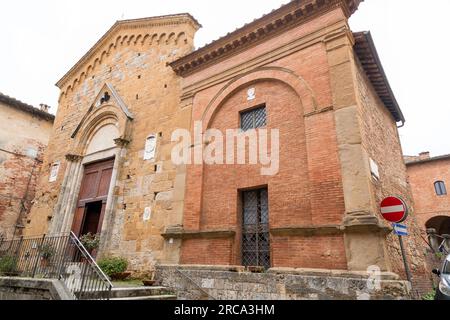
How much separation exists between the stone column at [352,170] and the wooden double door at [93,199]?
8.51 meters

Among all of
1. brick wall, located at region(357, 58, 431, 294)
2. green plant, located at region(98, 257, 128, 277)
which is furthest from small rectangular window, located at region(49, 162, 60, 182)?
brick wall, located at region(357, 58, 431, 294)

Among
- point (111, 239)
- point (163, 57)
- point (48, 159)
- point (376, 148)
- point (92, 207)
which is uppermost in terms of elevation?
point (163, 57)

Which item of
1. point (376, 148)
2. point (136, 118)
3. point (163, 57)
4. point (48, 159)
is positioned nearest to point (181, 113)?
point (136, 118)

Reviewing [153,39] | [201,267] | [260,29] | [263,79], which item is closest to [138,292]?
[201,267]

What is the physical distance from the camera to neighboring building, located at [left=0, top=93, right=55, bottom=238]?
592 inches

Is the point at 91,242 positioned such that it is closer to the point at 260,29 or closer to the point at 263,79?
the point at 263,79

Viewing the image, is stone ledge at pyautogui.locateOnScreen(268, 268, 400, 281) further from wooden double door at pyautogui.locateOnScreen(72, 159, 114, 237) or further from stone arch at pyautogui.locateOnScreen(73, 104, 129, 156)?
stone arch at pyautogui.locateOnScreen(73, 104, 129, 156)

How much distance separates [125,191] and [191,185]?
306 centimetres

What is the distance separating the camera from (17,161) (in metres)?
16.2

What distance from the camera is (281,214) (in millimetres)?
6543

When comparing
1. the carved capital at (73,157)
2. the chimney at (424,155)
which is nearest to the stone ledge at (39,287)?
the carved capital at (73,157)

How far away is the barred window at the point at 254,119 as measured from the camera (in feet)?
26.1

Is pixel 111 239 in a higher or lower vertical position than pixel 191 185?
lower
